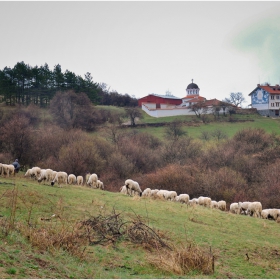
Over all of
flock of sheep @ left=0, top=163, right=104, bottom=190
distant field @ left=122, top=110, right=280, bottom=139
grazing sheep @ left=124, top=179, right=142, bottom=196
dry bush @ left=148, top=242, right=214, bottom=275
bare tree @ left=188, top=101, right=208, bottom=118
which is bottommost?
grazing sheep @ left=124, top=179, right=142, bottom=196

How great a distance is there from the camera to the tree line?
264 feet

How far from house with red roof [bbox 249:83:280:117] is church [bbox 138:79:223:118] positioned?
1372 centimetres

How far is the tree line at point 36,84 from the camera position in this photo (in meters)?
80.5

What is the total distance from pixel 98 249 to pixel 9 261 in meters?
3.20

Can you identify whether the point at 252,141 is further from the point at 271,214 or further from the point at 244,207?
the point at 271,214

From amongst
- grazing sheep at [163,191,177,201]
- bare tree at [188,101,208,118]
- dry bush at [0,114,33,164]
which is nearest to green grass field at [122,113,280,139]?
bare tree at [188,101,208,118]

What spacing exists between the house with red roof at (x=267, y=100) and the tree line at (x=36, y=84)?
48.5 metres

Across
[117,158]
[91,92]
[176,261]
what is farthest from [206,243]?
[91,92]

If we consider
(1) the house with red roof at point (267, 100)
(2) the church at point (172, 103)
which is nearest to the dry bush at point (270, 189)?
(2) the church at point (172, 103)

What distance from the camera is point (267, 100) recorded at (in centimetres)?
9850

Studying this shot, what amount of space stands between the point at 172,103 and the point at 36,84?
46059 mm

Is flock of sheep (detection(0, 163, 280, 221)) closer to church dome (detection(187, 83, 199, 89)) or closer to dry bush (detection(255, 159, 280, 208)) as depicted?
dry bush (detection(255, 159, 280, 208))

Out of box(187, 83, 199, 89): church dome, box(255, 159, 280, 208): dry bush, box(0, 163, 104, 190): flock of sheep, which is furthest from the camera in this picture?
box(187, 83, 199, 89): church dome

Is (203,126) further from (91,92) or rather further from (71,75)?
(71,75)
